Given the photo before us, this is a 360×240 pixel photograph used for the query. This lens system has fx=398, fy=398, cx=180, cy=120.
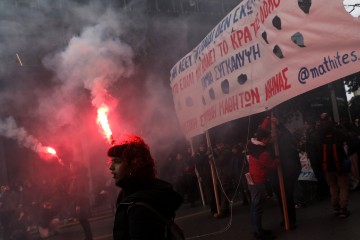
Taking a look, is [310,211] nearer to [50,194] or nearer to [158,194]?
[158,194]

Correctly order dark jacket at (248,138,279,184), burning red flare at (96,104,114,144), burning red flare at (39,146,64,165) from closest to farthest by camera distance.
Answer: dark jacket at (248,138,279,184) < burning red flare at (96,104,114,144) < burning red flare at (39,146,64,165)

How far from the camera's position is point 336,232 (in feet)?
17.9

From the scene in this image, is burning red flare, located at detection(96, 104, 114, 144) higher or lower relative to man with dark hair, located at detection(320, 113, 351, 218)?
higher

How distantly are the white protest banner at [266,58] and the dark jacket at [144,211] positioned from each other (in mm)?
2405

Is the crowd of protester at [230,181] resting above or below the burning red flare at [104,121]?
below

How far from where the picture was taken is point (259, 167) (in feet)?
18.9

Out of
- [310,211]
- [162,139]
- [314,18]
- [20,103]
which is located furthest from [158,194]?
[20,103]

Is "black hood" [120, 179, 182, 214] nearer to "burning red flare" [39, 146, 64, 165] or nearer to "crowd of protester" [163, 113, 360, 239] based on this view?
"crowd of protester" [163, 113, 360, 239]

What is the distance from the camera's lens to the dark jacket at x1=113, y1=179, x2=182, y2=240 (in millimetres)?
1997

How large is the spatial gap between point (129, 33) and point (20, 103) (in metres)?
5.72

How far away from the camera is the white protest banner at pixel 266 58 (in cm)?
388

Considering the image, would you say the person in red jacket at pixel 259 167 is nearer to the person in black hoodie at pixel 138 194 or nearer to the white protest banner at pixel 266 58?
the white protest banner at pixel 266 58

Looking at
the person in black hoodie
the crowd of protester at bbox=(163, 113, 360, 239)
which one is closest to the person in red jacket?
the crowd of protester at bbox=(163, 113, 360, 239)

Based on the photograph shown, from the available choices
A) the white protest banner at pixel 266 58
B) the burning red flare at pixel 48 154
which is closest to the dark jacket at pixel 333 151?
the white protest banner at pixel 266 58
